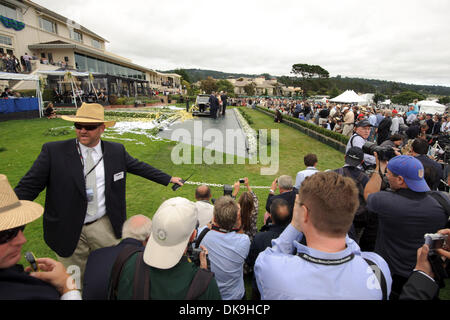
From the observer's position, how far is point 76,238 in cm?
258

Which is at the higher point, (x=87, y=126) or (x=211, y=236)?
(x=87, y=126)

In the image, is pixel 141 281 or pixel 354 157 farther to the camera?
pixel 354 157

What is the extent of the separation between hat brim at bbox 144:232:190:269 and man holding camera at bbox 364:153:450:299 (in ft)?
6.57

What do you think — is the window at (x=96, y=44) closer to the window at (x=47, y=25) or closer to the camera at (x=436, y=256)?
the window at (x=47, y=25)

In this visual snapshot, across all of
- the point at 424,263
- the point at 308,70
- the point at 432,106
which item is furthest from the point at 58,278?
the point at 308,70

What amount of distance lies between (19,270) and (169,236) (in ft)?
2.73

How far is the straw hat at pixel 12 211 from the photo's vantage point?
4.24 feet

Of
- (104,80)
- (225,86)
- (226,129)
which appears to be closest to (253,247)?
(226,129)

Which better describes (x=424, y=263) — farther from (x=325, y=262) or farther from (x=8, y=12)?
(x=8, y=12)

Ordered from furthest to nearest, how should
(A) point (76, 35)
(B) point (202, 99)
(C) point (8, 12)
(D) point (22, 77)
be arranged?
(A) point (76, 35)
(C) point (8, 12)
(B) point (202, 99)
(D) point (22, 77)

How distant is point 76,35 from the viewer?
1817 inches

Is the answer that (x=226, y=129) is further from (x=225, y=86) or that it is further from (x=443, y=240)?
(x=225, y=86)

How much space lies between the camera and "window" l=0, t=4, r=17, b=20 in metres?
29.8
